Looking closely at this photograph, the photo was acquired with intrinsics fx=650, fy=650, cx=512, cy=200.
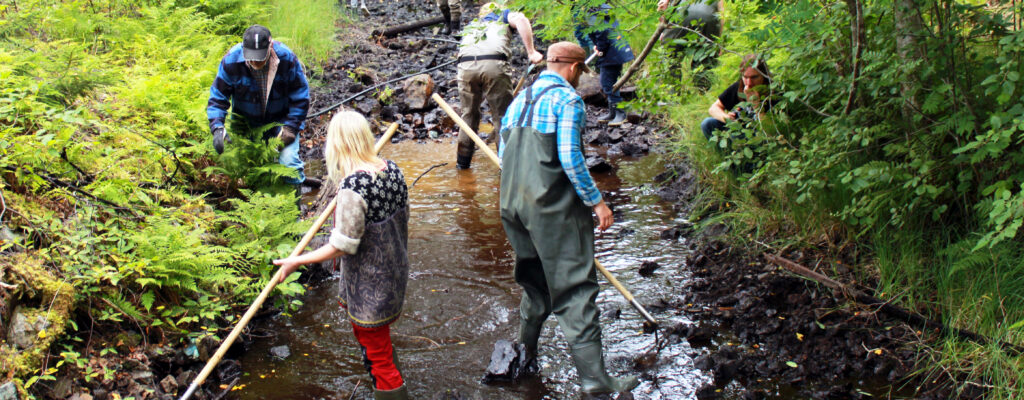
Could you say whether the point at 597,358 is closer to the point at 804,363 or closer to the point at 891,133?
the point at 804,363

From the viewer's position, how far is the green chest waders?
3643mm

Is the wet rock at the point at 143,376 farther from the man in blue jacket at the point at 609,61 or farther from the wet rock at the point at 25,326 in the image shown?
the man in blue jacket at the point at 609,61

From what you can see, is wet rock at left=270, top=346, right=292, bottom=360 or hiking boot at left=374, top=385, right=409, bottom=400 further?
wet rock at left=270, top=346, right=292, bottom=360

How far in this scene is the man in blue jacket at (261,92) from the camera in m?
5.86

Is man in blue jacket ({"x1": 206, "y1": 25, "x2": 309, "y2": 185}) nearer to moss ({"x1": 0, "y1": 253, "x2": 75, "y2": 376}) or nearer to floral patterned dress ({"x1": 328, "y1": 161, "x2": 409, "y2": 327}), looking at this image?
moss ({"x1": 0, "y1": 253, "x2": 75, "y2": 376})

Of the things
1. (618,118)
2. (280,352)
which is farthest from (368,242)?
(618,118)

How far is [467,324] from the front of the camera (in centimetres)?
491

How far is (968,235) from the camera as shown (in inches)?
158

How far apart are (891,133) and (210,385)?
4561mm

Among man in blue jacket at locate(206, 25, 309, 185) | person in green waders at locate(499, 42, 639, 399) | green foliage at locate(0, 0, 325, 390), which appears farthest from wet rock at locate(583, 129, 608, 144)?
person in green waders at locate(499, 42, 639, 399)

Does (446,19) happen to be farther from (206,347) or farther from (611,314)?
(206,347)

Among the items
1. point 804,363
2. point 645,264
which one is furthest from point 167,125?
point 804,363

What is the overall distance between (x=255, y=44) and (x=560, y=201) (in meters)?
3.57

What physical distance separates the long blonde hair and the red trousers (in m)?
0.93
